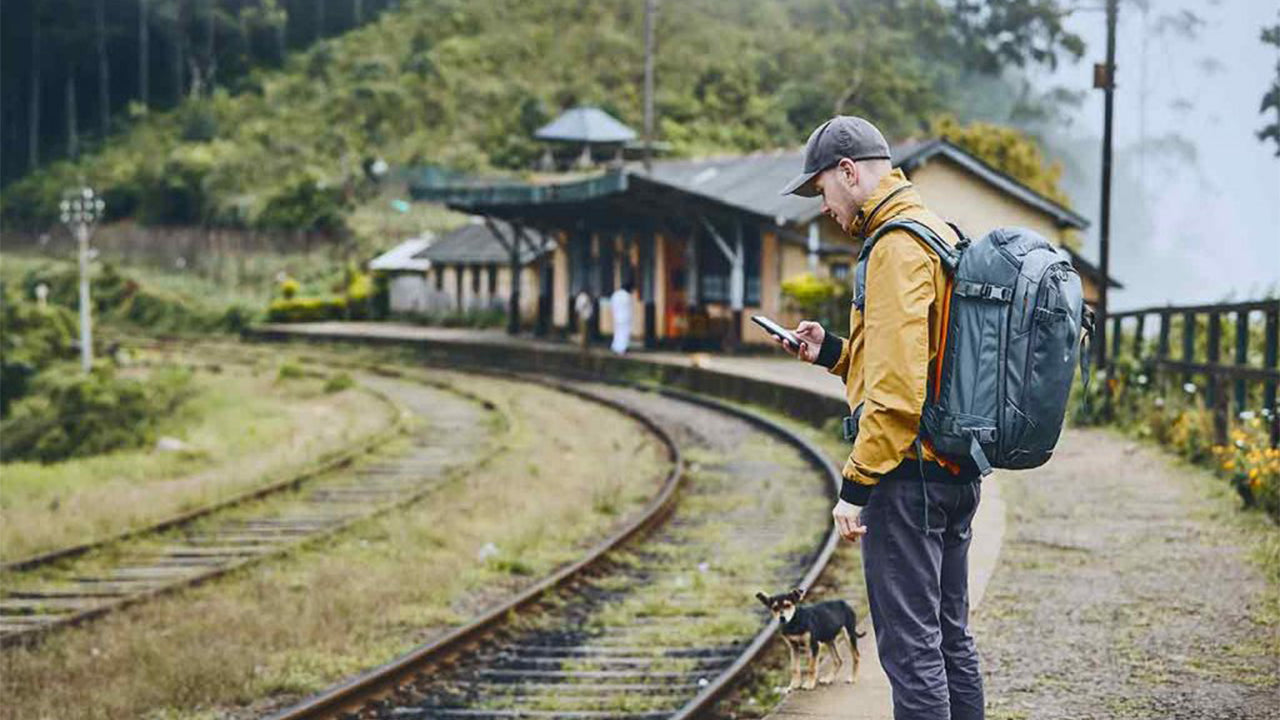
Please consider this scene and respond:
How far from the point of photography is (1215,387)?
1167cm

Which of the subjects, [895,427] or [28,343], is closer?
[895,427]

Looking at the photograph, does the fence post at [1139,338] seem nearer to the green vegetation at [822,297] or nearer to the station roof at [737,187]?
the station roof at [737,187]

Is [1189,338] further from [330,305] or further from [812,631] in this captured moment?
[330,305]

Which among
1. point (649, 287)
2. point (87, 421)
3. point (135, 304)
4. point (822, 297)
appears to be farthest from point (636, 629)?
point (135, 304)

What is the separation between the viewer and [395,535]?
1089 cm

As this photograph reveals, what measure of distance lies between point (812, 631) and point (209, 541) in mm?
6616

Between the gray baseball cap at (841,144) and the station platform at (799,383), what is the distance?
7.51 feet

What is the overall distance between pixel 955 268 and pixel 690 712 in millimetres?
2916

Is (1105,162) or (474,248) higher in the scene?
(1105,162)

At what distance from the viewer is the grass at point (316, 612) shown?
22.5 ft

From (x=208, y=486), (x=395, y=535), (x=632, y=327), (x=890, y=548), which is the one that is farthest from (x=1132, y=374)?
(x=632, y=327)

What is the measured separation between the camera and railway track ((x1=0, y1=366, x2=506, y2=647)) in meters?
8.95

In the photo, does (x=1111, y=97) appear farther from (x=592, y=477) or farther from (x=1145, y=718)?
(x=1145, y=718)

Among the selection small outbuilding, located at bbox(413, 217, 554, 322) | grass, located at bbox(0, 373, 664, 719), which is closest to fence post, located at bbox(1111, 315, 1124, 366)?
grass, located at bbox(0, 373, 664, 719)
